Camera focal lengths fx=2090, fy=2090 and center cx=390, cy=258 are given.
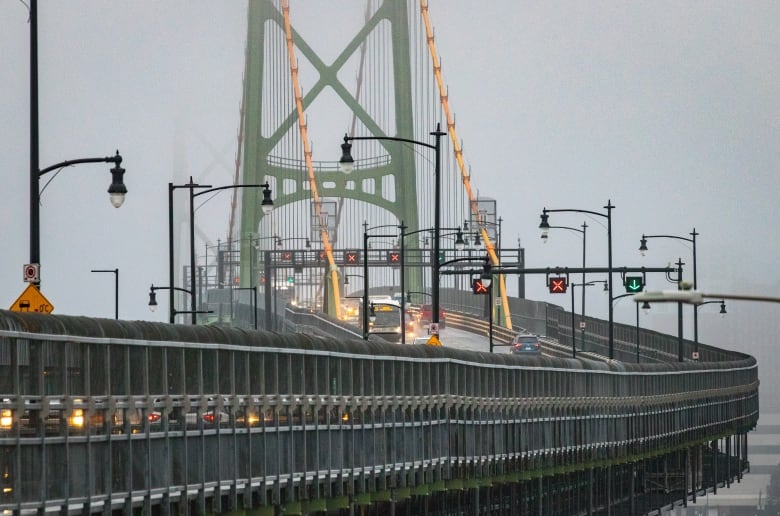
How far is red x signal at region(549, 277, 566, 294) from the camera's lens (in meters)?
99.8

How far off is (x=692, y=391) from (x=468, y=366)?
37.6 meters

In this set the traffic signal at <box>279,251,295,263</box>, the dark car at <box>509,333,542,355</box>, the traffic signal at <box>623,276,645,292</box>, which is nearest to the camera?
the traffic signal at <box>623,276,645,292</box>

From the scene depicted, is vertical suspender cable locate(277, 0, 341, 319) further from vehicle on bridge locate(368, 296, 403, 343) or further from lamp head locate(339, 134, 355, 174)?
lamp head locate(339, 134, 355, 174)

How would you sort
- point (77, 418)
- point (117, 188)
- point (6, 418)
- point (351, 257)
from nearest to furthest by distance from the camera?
1. point (6, 418)
2. point (77, 418)
3. point (117, 188)
4. point (351, 257)

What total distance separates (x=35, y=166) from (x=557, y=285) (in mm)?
70034

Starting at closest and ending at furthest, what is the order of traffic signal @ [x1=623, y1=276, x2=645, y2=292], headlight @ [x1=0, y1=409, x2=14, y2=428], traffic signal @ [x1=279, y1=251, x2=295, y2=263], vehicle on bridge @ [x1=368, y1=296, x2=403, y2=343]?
headlight @ [x1=0, y1=409, x2=14, y2=428] < traffic signal @ [x1=623, y1=276, x2=645, y2=292] < vehicle on bridge @ [x1=368, y1=296, x2=403, y2=343] < traffic signal @ [x1=279, y1=251, x2=295, y2=263]

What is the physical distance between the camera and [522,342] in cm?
10494

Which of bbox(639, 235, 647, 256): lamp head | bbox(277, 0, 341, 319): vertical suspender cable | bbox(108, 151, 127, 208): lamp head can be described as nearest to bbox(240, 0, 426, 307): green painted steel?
bbox(277, 0, 341, 319): vertical suspender cable

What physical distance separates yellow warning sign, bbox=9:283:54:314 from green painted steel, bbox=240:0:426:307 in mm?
104285

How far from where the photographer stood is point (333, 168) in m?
159

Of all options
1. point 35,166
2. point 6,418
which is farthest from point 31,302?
point 6,418

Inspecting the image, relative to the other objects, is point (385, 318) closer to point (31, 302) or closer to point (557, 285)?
point (557, 285)

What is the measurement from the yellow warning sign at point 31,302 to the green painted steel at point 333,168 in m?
104

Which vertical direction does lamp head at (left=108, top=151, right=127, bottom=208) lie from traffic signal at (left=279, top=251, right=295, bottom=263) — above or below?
above
